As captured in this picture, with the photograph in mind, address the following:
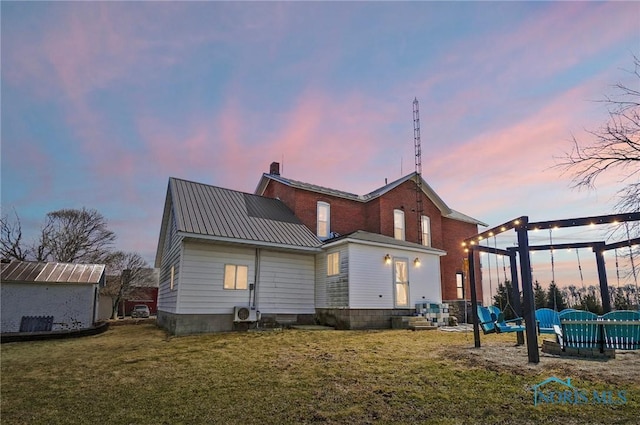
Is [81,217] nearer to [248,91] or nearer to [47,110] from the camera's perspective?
[47,110]

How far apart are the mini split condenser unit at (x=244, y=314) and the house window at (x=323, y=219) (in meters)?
7.21

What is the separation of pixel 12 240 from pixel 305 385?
3773 centimetres

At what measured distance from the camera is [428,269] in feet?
56.3

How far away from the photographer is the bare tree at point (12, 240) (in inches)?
1205

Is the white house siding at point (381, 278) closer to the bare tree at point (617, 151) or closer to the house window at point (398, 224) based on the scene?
the house window at point (398, 224)

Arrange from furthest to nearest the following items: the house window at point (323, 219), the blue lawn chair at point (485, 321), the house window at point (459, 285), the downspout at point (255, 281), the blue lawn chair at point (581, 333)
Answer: the house window at point (459, 285) < the house window at point (323, 219) < the downspout at point (255, 281) < the blue lawn chair at point (485, 321) < the blue lawn chair at point (581, 333)

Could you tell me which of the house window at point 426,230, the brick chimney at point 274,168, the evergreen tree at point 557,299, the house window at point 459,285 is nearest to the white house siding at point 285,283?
the brick chimney at point 274,168

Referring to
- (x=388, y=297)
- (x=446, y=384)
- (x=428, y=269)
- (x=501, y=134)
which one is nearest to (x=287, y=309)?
(x=388, y=297)

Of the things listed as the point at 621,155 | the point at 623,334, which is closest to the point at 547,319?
the point at 623,334

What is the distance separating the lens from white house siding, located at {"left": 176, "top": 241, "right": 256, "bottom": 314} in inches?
501

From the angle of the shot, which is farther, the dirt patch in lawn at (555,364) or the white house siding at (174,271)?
the white house siding at (174,271)

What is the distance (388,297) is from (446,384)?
10089 mm

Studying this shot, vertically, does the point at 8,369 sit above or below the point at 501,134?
below

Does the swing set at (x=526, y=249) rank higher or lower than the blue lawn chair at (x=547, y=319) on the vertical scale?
higher
